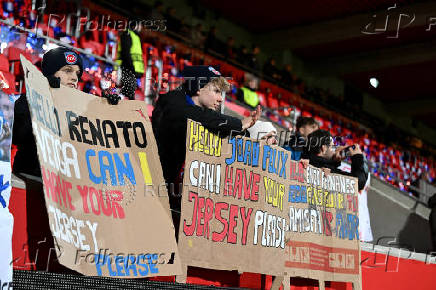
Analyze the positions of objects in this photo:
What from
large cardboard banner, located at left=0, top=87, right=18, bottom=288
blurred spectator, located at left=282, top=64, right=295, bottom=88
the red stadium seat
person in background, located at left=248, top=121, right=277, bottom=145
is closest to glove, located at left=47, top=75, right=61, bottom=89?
large cardboard banner, located at left=0, top=87, right=18, bottom=288

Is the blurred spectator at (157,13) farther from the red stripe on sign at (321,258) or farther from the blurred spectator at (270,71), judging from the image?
the red stripe on sign at (321,258)

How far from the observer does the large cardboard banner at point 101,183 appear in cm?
→ 316

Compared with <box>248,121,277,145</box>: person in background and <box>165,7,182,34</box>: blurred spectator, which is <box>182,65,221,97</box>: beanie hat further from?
<box>165,7,182,34</box>: blurred spectator

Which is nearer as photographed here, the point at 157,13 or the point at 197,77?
the point at 197,77

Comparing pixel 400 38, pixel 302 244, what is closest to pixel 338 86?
pixel 400 38

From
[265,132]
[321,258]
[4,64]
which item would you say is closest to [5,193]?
[265,132]

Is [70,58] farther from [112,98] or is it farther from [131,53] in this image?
[131,53]

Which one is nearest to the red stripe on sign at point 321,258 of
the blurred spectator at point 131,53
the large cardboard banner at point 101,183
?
the large cardboard banner at point 101,183

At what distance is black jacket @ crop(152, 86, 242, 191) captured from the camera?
4.06 meters

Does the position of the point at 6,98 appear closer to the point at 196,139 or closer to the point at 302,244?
the point at 196,139

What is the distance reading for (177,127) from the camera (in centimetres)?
405

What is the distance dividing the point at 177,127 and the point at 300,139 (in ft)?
6.89

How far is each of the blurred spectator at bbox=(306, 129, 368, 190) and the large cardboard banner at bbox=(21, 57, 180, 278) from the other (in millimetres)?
2275

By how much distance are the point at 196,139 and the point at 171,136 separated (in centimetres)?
18
